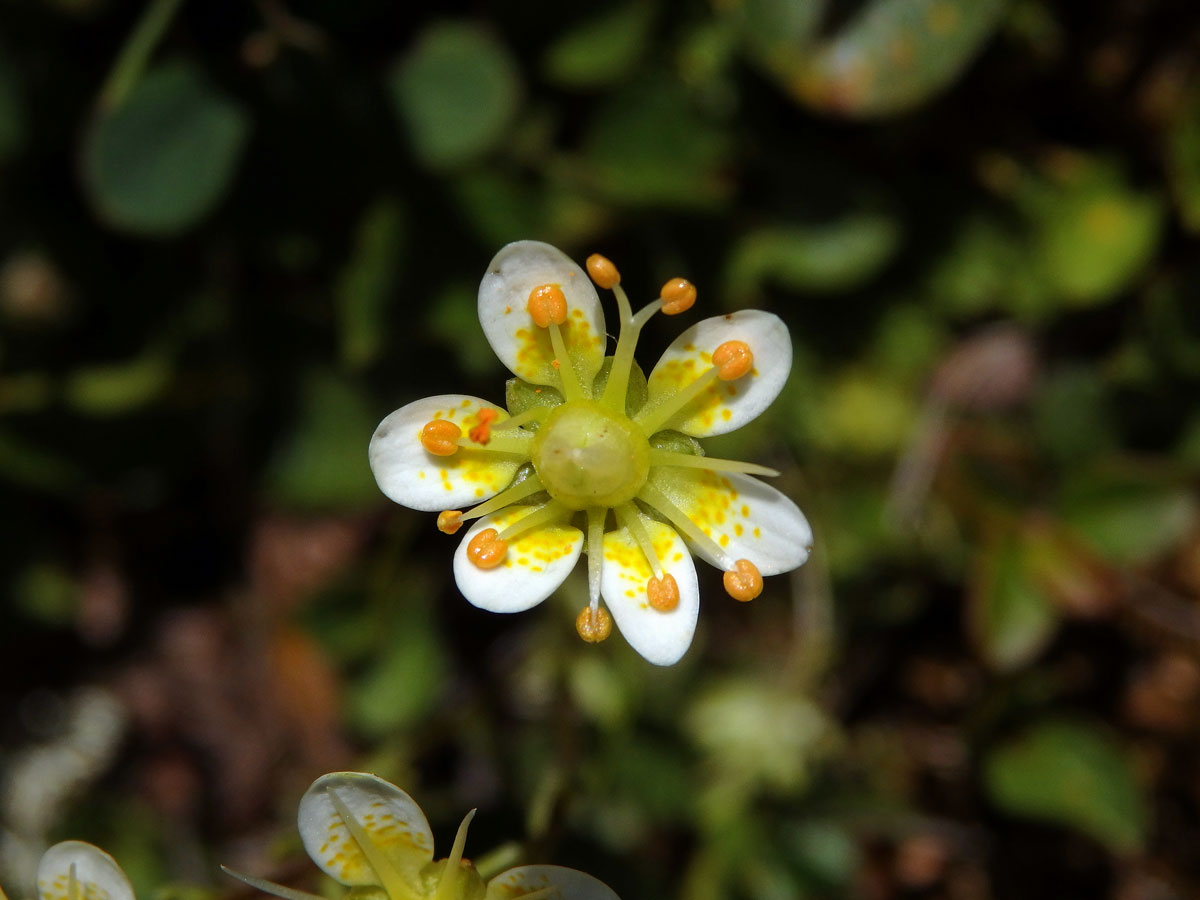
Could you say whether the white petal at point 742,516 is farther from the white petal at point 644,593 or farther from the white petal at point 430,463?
the white petal at point 430,463

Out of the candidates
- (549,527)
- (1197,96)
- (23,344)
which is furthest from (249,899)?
(1197,96)

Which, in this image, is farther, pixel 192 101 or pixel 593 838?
pixel 593 838

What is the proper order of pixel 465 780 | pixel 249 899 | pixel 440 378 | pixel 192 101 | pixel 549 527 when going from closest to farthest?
1. pixel 549 527
2. pixel 249 899
3. pixel 192 101
4. pixel 440 378
5. pixel 465 780

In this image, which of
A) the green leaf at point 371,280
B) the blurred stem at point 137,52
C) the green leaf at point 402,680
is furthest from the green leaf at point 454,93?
the green leaf at point 402,680

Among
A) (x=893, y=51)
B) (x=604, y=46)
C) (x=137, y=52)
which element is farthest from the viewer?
(x=604, y=46)

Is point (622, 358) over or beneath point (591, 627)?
over

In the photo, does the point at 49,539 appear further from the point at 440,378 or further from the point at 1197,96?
the point at 1197,96

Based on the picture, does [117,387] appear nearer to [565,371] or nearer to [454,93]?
[454,93]

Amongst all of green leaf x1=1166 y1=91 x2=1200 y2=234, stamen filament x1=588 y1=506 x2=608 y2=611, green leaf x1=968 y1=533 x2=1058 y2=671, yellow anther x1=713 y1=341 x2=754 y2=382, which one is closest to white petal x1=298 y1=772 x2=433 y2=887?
stamen filament x1=588 y1=506 x2=608 y2=611

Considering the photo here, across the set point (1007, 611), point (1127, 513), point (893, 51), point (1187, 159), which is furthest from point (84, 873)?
point (1187, 159)
